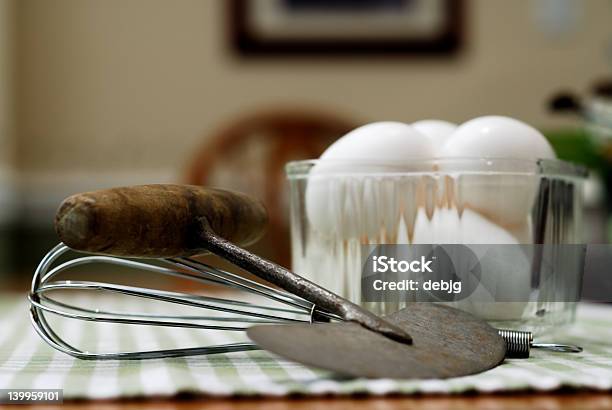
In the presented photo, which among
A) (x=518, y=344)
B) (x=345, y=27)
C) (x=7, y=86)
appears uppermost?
(x=345, y=27)

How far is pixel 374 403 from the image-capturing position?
0.26 metres

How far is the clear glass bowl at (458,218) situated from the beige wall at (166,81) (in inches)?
57.4

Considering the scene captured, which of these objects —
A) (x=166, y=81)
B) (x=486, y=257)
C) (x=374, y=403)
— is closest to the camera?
(x=374, y=403)

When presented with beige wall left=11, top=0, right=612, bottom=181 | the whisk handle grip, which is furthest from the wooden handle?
beige wall left=11, top=0, right=612, bottom=181

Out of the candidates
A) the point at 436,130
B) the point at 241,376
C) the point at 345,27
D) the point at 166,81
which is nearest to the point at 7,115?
the point at 166,81

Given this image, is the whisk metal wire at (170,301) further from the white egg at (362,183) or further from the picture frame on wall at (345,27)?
the picture frame on wall at (345,27)

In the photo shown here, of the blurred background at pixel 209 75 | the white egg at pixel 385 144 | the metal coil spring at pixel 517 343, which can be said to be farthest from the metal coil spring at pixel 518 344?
the blurred background at pixel 209 75

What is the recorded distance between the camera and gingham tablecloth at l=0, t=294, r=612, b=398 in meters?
0.27

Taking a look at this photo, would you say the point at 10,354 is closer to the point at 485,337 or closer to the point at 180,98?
the point at 485,337

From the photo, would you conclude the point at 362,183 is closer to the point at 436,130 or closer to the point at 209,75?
the point at 436,130

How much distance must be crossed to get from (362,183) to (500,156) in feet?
0.25

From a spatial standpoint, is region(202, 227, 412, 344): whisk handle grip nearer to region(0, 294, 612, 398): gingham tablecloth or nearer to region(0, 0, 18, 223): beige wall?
region(0, 294, 612, 398): gingham tablecloth

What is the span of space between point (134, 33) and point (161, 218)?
5.25 feet

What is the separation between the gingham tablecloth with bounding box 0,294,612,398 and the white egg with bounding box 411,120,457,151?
130 millimetres
